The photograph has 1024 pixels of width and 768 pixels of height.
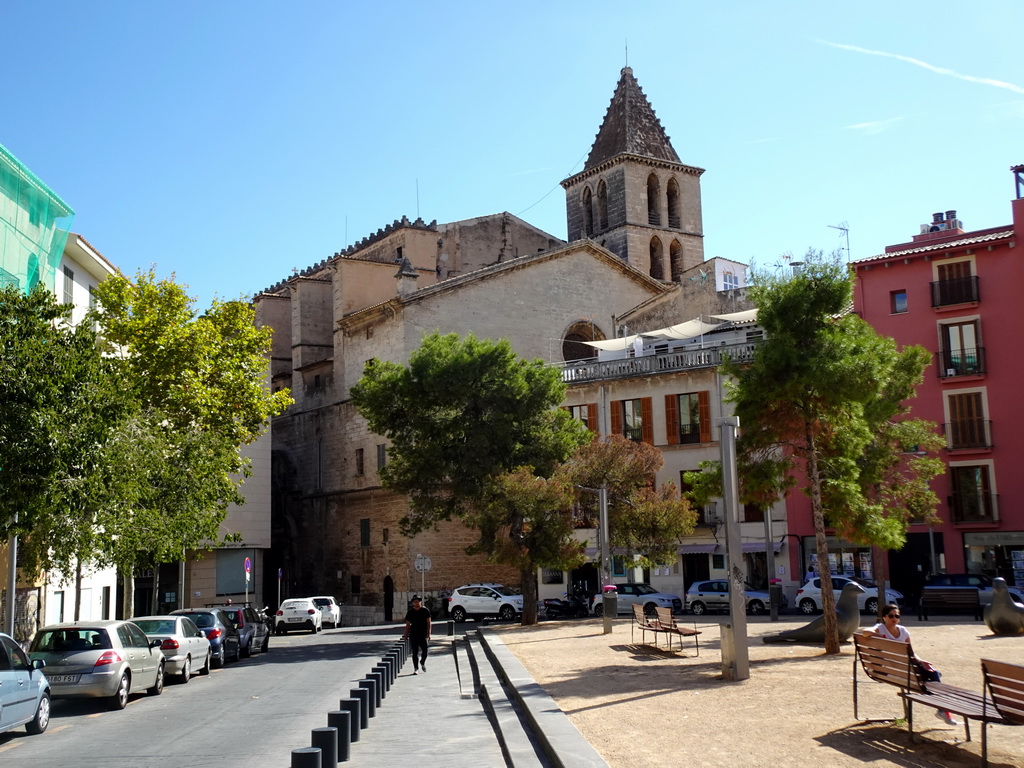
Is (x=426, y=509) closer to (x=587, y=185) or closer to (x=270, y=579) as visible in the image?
(x=270, y=579)

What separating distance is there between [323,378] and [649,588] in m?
22.5

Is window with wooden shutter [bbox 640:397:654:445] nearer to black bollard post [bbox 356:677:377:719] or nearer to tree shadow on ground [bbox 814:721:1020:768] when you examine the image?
black bollard post [bbox 356:677:377:719]

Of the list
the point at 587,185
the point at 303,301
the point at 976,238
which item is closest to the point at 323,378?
the point at 303,301

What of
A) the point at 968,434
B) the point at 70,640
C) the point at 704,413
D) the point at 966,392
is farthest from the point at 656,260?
the point at 70,640

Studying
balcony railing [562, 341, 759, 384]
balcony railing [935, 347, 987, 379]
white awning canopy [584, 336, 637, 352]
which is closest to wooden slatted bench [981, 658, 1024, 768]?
balcony railing [935, 347, 987, 379]

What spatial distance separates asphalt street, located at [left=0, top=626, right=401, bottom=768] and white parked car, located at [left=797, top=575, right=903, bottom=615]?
16.7 metres

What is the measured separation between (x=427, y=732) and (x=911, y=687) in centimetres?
537

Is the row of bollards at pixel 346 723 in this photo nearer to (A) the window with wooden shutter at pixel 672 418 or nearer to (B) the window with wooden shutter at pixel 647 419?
(A) the window with wooden shutter at pixel 672 418

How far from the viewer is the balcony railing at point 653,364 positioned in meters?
42.2

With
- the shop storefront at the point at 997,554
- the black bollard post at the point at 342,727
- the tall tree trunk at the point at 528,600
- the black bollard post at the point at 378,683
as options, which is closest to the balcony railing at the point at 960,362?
the shop storefront at the point at 997,554

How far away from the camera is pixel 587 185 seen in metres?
64.7

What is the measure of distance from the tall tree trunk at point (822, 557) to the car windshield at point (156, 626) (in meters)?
11.5

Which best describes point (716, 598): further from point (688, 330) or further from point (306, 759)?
point (306, 759)

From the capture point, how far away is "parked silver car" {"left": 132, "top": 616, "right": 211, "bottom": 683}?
19.2 metres
